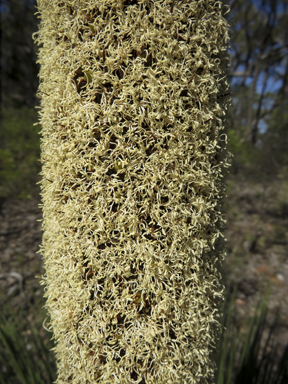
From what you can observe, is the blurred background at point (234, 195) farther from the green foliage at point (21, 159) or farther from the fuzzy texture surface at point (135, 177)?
the fuzzy texture surface at point (135, 177)

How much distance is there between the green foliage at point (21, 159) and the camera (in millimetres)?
4285

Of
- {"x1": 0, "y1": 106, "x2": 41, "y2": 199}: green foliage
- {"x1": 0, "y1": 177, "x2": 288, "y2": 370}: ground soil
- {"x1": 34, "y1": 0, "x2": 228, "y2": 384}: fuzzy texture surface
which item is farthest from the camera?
{"x1": 0, "y1": 106, "x2": 41, "y2": 199}: green foliage

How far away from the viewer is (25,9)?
18.7 ft

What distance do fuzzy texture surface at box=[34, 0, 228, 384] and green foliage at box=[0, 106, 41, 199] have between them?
11.9 feet

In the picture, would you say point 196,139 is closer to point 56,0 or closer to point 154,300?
point 154,300

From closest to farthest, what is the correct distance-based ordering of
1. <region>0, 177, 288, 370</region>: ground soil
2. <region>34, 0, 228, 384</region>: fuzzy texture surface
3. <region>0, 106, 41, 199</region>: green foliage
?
1. <region>34, 0, 228, 384</region>: fuzzy texture surface
2. <region>0, 177, 288, 370</region>: ground soil
3. <region>0, 106, 41, 199</region>: green foliage

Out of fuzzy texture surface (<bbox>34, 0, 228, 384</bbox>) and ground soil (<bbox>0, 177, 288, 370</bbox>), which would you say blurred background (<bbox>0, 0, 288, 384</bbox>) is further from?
fuzzy texture surface (<bbox>34, 0, 228, 384</bbox>)

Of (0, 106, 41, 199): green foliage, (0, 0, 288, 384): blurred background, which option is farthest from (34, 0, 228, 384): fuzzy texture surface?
(0, 106, 41, 199): green foliage

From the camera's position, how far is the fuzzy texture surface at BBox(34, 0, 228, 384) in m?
0.95

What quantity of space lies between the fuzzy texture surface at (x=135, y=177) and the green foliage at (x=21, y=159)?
11.9 feet

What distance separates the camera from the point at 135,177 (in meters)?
0.98

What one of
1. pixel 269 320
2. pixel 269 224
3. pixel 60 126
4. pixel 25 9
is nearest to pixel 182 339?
pixel 60 126

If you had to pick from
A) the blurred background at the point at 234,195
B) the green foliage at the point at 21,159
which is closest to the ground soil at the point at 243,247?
the blurred background at the point at 234,195

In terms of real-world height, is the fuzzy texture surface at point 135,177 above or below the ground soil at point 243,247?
above
